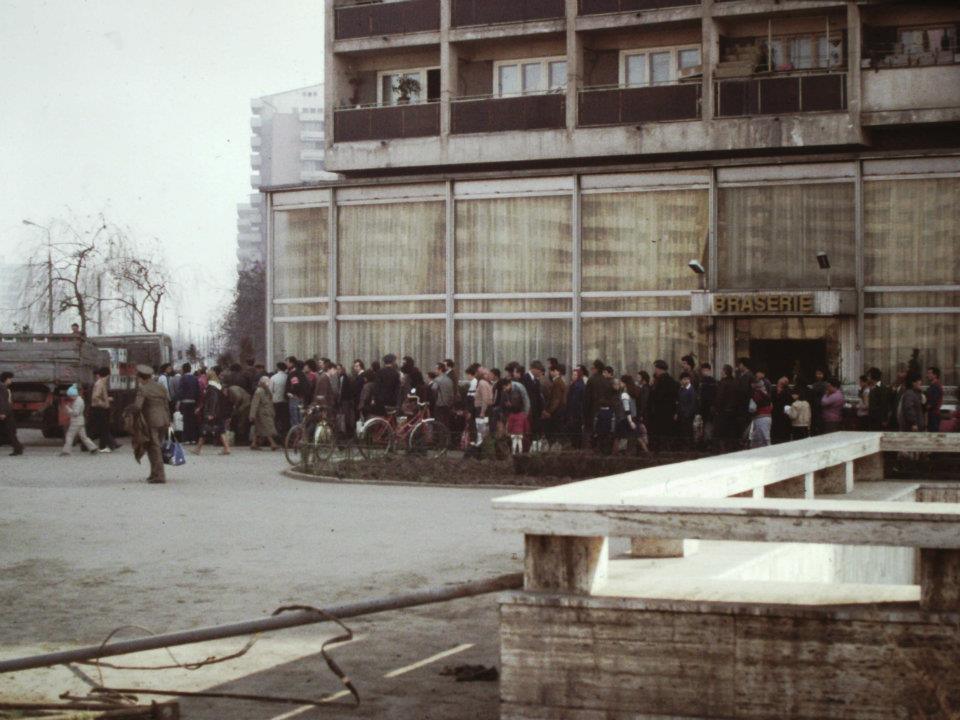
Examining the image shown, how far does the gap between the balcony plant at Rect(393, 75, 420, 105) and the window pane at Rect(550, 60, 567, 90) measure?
382 centimetres

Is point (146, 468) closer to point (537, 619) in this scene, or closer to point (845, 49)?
point (845, 49)

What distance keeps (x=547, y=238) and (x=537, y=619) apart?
98.4 ft

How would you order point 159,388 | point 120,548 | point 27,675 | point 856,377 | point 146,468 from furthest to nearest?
point 856,377 → point 146,468 → point 159,388 → point 120,548 → point 27,675

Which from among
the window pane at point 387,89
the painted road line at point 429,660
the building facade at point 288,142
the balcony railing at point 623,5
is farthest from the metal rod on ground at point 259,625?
the building facade at point 288,142

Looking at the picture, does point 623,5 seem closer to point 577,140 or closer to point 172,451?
point 577,140

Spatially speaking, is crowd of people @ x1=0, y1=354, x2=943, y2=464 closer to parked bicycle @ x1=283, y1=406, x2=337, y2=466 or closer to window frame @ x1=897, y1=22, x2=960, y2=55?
parked bicycle @ x1=283, y1=406, x2=337, y2=466

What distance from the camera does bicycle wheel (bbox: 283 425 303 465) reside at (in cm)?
2578

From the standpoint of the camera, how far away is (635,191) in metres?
34.6

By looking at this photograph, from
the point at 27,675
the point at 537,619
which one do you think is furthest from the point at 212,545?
the point at 537,619

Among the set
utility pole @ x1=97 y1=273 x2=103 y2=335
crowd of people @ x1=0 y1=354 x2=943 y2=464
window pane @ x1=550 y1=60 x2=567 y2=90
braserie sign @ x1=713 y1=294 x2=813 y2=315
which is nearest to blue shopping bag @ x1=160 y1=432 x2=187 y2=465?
crowd of people @ x1=0 y1=354 x2=943 y2=464

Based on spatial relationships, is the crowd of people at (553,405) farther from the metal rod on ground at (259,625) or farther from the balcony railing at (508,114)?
the metal rod on ground at (259,625)

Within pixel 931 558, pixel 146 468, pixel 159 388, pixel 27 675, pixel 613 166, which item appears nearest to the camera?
pixel 931 558

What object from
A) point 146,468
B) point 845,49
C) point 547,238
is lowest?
point 146,468

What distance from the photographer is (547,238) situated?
35375 millimetres
